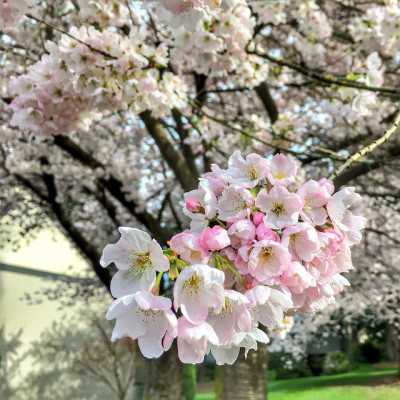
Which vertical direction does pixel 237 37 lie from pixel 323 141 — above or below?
below

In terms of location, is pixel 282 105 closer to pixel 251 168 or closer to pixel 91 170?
pixel 91 170

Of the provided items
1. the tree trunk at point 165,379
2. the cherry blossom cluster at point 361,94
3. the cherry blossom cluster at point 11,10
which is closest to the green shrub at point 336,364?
the tree trunk at point 165,379

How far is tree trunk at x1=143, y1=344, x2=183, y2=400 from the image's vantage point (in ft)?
20.4

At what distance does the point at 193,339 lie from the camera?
77 centimetres

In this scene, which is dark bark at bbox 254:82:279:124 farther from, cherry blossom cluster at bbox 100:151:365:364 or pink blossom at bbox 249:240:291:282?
pink blossom at bbox 249:240:291:282

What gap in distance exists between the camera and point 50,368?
36.8ft

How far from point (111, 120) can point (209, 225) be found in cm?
673

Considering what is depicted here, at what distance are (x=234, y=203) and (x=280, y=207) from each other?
0.09 metres

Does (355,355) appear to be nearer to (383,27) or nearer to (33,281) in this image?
(33,281)

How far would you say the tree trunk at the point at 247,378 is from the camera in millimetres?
4227

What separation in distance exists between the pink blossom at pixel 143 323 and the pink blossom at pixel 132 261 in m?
0.04

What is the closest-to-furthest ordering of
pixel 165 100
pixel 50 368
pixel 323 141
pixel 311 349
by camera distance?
pixel 165 100
pixel 323 141
pixel 50 368
pixel 311 349

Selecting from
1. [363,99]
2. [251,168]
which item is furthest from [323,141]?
[251,168]

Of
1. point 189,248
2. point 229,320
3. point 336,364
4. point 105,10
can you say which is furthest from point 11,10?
point 336,364
